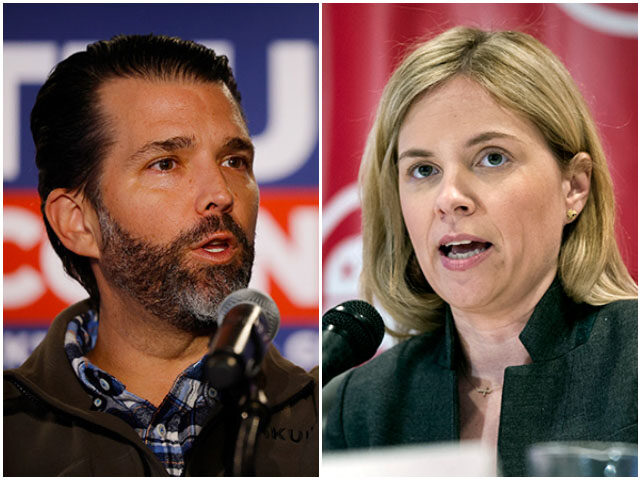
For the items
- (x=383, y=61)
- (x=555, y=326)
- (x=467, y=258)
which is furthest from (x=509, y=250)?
Answer: (x=383, y=61)

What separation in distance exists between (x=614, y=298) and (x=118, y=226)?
55.8 inches

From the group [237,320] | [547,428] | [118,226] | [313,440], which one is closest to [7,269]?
[118,226]

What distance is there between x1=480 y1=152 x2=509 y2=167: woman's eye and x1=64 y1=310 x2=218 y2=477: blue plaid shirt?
0.98 m

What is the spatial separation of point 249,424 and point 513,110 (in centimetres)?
122

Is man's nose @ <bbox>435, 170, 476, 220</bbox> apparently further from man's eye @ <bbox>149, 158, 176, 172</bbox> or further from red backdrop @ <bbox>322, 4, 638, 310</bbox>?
man's eye @ <bbox>149, 158, 176, 172</bbox>

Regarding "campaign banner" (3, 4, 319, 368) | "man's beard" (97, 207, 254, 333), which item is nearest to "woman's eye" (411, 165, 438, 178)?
"campaign banner" (3, 4, 319, 368)

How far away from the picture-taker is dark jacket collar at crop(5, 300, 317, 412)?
2334mm

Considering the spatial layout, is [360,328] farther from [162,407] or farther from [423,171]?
[162,407]

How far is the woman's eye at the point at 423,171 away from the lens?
7.67 feet

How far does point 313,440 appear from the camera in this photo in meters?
2.43

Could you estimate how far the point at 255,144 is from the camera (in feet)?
7.97

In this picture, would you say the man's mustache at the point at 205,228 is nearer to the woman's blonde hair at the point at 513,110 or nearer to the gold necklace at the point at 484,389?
the woman's blonde hair at the point at 513,110

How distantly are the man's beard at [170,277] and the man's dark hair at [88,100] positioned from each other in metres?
0.10

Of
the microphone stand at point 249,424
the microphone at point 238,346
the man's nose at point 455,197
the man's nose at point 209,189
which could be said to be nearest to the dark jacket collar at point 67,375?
the man's nose at point 209,189
